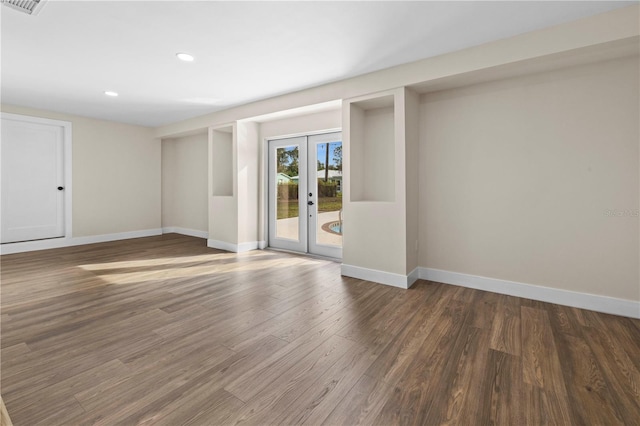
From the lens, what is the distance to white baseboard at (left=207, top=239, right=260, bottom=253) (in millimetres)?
5586

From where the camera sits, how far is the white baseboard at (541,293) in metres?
2.82

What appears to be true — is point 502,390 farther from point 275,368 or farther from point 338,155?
point 338,155

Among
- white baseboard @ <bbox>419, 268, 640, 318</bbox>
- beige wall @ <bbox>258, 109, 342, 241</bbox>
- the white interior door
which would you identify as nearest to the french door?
beige wall @ <bbox>258, 109, 342, 241</bbox>

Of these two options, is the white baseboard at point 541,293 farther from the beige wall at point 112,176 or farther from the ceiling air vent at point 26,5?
the beige wall at point 112,176

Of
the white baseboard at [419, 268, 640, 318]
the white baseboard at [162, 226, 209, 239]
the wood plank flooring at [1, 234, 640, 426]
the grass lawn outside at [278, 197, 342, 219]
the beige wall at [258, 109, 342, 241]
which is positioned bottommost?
the wood plank flooring at [1, 234, 640, 426]

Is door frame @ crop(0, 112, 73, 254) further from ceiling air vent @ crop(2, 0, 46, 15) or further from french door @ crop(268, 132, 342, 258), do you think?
ceiling air vent @ crop(2, 0, 46, 15)

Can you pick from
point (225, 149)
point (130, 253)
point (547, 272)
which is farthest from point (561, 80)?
point (130, 253)

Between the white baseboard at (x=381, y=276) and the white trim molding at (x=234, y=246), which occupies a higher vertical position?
the white trim molding at (x=234, y=246)

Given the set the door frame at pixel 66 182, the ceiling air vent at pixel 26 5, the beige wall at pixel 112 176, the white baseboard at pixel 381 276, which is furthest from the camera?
the beige wall at pixel 112 176

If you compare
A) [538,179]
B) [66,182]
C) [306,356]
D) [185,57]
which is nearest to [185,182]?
[66,182]

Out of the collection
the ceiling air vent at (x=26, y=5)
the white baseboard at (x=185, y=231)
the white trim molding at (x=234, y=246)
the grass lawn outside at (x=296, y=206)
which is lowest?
the white trim molding at (x=234, y=246)

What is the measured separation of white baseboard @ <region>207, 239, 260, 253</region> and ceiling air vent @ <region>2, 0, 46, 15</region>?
3.94 m

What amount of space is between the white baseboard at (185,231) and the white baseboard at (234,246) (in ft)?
3.52

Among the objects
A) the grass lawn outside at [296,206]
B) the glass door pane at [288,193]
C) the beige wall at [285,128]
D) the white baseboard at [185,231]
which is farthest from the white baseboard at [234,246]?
the white baseboard at [185,231]
